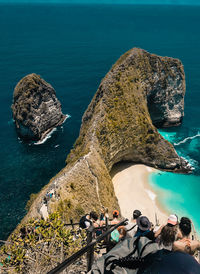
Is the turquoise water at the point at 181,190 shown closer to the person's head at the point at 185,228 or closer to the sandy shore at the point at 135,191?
the sandy shore at the point at 135,191

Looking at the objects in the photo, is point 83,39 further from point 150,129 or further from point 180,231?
point 180,231

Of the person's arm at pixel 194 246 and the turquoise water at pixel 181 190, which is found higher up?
the person's arm at pixel 194 246

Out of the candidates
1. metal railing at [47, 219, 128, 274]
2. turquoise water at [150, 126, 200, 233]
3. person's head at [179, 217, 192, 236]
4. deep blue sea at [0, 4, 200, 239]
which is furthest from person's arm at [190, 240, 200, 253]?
deep blue sea at [0, 4, 200, 239]

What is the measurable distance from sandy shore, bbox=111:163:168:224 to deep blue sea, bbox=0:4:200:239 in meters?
2.43

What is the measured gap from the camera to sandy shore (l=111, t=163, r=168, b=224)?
40819 millimetres

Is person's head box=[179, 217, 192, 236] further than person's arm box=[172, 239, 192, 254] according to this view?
Yes

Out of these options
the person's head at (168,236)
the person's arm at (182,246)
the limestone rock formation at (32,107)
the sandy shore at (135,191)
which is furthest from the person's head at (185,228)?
the limestone rock formation at (32,107)

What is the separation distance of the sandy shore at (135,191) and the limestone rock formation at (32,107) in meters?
27.7

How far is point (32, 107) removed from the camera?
2527 inches

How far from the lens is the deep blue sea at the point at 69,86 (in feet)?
156

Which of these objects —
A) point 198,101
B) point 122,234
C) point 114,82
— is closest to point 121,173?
point 114,82

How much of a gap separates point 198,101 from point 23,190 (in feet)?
223

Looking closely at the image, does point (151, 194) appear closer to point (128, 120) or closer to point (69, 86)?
point (128, 120)

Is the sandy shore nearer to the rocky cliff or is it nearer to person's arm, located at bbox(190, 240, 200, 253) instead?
the rocky cliff
